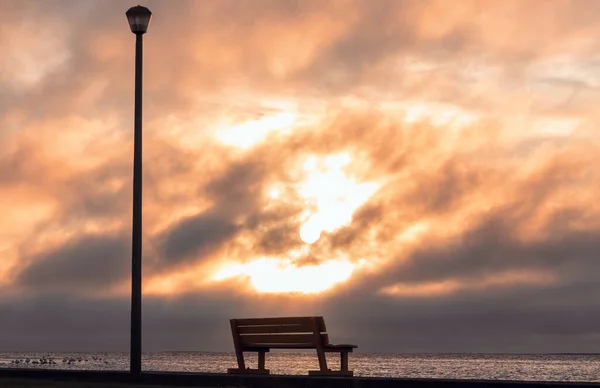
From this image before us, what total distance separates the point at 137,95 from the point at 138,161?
1535mm

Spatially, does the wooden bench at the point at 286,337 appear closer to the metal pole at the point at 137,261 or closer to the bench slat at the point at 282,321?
the bench slat at the point at 282,321

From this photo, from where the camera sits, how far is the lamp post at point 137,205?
18.3 m

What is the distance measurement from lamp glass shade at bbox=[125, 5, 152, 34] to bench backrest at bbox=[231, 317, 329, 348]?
659 cm

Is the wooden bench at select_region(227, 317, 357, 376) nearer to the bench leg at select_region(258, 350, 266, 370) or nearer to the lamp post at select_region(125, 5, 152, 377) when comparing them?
Result: the bench leg at select_region(258, 350, 266, 370)

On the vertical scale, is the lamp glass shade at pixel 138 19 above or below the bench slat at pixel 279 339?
above

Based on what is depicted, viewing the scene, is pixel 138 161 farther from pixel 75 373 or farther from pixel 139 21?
pixel 75 373

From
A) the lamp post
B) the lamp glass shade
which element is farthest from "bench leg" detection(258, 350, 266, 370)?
the lamp glass shade

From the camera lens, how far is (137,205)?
18.9m

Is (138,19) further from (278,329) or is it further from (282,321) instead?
(278,329)

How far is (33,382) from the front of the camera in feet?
60.1

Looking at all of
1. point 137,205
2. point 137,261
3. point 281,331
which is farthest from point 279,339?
point 137,205

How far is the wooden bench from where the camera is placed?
1872 centimetres

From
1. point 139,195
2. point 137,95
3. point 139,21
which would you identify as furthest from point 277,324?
point 139,21

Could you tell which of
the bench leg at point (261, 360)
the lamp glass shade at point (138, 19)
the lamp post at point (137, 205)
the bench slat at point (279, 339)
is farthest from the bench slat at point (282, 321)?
the lamp glass shade at point (138, 19)
